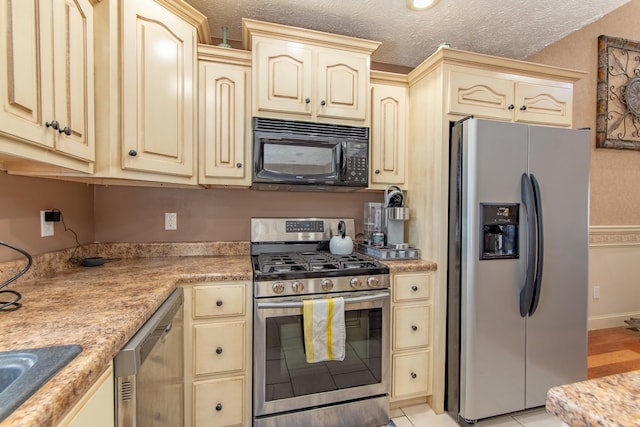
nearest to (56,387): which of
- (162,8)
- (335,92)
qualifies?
(162,8)

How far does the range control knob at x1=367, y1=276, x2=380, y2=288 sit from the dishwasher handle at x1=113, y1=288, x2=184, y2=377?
1.00 m

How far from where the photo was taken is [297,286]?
62.5 inches

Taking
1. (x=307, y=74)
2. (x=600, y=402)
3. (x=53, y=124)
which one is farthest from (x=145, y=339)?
(x=307, y=74)

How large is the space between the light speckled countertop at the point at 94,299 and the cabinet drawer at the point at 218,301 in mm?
58

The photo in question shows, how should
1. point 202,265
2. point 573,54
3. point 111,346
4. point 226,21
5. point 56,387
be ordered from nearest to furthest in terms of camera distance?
point 56,387
point 111,346
point 202,265
point 226,21
point 573,54

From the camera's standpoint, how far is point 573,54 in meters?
2.80

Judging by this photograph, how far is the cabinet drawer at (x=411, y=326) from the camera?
71.3 inches

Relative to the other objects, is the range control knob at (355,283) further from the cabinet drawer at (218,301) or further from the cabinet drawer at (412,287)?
the cabinet drawer at (218,301)

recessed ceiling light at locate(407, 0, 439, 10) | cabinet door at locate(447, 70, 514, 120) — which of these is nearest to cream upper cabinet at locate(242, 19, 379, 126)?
recessed ceiling light at locate(407, 0, 439, 10)

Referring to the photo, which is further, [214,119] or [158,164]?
[214,119]

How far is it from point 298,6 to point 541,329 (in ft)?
8.02

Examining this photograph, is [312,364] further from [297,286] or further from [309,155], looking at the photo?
[309,155]

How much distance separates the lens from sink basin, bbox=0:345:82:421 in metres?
0.54

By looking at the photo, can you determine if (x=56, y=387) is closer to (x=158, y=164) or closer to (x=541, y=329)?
(x=158, y=164)
